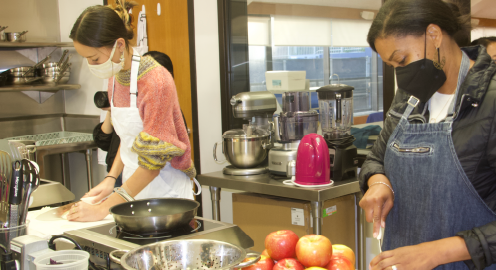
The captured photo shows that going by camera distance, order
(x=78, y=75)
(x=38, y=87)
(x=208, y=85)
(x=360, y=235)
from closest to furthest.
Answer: (x=360, y=235) < (x=208, y=85) < (x=38, y=87) < (x=78, y=75)

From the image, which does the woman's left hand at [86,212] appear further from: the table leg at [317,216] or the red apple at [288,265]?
the table leg at [317,216]

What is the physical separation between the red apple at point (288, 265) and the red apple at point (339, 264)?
2.5 inches

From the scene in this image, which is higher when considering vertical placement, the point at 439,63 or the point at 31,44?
the point at 31,44

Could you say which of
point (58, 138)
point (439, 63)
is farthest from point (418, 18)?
point (58, 138)

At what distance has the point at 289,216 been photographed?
2.24 metres

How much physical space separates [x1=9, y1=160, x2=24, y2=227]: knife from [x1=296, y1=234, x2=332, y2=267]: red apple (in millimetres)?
802

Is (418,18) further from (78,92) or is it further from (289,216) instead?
(78,92)

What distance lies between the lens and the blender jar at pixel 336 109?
92.8 inches

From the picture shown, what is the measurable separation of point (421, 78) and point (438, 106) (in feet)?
0.40

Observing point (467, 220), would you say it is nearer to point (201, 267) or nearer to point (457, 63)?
point (457, 63)

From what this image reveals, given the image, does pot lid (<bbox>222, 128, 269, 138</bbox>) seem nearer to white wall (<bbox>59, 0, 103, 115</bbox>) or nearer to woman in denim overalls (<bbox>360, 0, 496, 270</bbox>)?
woman in denim overalls (<bbox>360, 0, 496, 270</bbox>)

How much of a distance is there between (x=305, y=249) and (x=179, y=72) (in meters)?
2.54

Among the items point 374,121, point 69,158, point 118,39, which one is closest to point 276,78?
point 374,121

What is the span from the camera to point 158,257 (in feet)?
3.31
